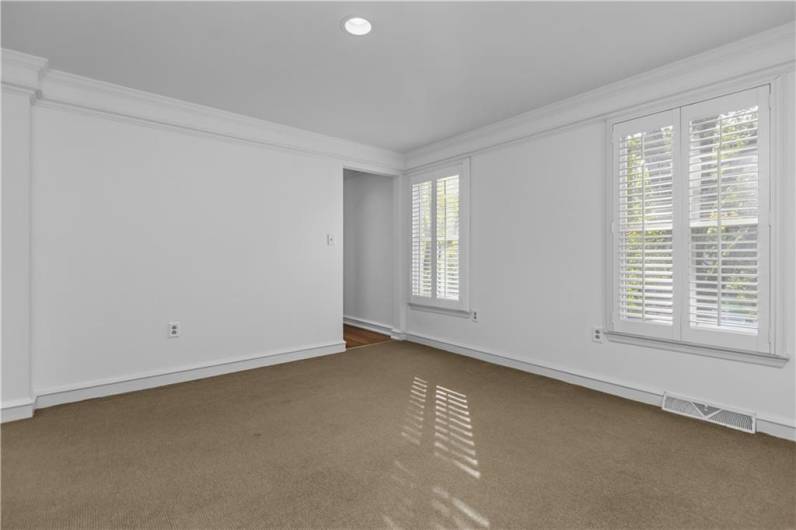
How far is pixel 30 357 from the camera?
279 centimetres

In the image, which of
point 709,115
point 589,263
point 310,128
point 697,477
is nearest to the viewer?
point 697,477

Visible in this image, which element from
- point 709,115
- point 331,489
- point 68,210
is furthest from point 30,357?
point 709,115

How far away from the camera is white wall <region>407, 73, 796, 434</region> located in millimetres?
2582

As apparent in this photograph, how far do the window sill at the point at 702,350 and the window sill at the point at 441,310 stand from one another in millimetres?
1607

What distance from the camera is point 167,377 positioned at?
349cm

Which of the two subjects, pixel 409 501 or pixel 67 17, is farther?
pixel 67 17

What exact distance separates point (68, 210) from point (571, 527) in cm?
380

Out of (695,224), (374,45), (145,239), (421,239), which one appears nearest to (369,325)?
(421,239)

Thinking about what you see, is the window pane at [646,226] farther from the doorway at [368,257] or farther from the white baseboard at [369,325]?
the white baseboard at [369,325]

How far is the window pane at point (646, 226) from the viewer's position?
2914 mm

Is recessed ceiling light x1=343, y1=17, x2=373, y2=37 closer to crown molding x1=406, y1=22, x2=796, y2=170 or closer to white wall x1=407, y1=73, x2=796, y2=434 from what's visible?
crown molding x1=406, y1=22, x2=796, y2=170

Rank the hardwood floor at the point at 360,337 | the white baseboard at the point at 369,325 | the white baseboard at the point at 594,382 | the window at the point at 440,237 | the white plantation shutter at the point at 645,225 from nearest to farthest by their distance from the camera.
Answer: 1. the white baseboard at the point at 594,382
2. the white plantation shutter at the point at 645,225
3. the window at the point at 440,237
4. the hardwood floor at the point at 360,337
5. the white baseboard at the point at 369,325

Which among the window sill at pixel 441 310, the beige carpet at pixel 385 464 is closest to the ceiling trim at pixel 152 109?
the window sill at pixel 441 310

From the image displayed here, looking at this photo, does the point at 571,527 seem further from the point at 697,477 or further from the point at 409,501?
the point at 697,477
